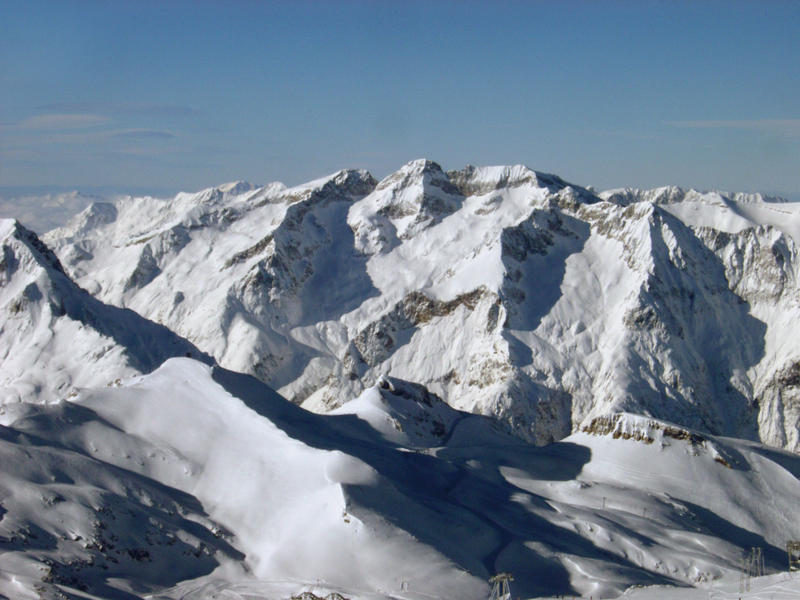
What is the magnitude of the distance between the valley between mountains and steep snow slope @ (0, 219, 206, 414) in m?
0.49

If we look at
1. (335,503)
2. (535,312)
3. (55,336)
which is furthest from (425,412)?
(55,336)

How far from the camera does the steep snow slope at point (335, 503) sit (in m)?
62.2

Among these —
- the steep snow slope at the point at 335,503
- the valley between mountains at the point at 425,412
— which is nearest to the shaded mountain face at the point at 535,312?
the valley between mountains at the point at 425,412

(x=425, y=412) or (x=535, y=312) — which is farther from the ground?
(x=535, y=312)

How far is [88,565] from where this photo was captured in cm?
5850

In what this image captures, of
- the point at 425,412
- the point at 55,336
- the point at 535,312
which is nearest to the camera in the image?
the point at 425,412

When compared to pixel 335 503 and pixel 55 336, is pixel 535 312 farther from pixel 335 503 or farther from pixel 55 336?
pixel 335 503

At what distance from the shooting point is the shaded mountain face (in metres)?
156

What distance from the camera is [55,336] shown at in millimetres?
147625

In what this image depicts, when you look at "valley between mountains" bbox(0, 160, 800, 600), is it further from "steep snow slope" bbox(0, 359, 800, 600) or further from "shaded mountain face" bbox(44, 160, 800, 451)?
"shaded mountain face" bbox(44, 160, 800, 451)

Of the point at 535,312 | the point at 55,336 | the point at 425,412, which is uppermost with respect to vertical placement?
the point at 535,312

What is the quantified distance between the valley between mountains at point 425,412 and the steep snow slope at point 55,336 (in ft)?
1.62

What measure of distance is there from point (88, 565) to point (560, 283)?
123530 millimetres

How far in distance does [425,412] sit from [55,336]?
63377 mm
